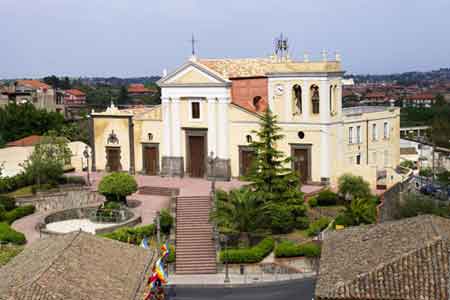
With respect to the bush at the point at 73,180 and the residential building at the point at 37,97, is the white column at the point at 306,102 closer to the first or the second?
the bush at the point at 73,180

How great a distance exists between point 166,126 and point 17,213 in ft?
43.6

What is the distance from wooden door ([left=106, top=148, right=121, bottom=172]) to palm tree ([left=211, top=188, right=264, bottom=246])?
17.9 m

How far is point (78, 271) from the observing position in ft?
75.5

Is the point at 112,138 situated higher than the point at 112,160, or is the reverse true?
the point at 112,138

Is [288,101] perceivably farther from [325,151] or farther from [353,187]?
[353,187]

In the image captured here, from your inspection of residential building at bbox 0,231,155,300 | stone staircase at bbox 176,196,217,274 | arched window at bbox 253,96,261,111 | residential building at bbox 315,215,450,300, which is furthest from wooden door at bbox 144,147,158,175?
residential building at bbox 315,215,450,300

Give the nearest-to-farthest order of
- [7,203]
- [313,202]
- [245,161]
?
[313,202] < [7,203] < [245,161]

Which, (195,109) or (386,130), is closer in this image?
(195,109)

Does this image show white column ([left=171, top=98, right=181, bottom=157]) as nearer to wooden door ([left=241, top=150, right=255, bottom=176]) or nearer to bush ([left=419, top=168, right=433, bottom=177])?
wooden door ([left=241, top=150, right=255, bottom=176])

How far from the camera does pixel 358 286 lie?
21734 mm

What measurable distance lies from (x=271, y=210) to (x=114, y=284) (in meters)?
19.7

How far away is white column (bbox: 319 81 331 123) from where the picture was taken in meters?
49.8

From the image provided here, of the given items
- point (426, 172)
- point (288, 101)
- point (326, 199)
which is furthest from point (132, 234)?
point (426, 172)

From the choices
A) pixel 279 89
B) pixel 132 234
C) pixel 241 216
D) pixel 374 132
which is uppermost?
pixel 279 89
